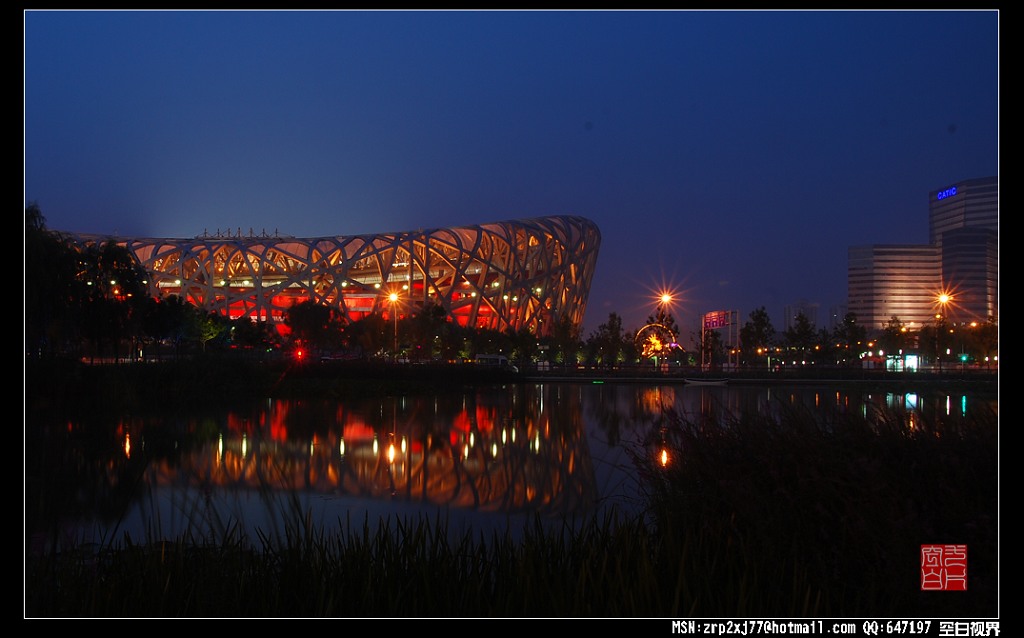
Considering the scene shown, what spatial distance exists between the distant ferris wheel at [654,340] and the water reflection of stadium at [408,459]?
2014 inches

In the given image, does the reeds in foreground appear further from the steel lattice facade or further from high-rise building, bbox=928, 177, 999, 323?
the steel lattice facade

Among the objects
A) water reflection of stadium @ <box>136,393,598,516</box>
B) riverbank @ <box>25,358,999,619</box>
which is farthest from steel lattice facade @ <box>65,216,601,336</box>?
riverbank @ <box>25,358,999,619</box>

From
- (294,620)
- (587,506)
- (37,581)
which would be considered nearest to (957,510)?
(294,620)

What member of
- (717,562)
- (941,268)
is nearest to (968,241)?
(941,268)

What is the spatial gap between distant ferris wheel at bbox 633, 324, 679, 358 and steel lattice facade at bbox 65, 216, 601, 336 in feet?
31.6

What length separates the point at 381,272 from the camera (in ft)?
274

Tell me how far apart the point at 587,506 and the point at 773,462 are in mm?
3082

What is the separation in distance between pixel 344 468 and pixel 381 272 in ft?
244

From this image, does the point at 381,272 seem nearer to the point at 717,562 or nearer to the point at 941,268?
the point at 941,268

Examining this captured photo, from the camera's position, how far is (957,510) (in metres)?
3.85

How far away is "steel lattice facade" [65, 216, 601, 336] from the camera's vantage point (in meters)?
82.6

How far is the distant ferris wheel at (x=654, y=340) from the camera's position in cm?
6881

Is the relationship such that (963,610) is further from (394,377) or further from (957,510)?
(394,377)

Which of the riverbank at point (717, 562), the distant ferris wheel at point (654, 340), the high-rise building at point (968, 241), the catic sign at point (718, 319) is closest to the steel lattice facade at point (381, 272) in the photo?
the distant ferris wheel at point (654, 340)
